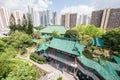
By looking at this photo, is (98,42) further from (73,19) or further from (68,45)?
(73,19)

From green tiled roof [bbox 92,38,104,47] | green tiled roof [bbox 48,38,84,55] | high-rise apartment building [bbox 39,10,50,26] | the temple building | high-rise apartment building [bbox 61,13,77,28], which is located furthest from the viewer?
high-rise apartment building [bbox 39,10,50,26]

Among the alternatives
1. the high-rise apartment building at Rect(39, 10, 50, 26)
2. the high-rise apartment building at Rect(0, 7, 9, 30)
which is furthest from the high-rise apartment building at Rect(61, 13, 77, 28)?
the high-rise apartment building at Rect(0, 7, 9, 30)

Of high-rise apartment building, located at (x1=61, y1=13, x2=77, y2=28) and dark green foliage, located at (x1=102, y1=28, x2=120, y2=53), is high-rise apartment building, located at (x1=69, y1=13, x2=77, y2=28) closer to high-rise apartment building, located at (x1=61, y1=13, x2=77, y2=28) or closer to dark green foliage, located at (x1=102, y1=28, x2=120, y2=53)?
high-rise apartment building, located at (x1=61, y1=13, x2=77, y2=28)

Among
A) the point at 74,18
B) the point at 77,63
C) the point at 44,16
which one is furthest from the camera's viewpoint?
the point at 44,16

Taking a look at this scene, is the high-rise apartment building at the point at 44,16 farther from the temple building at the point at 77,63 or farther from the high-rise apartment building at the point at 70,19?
the temple building at the point at 77,63

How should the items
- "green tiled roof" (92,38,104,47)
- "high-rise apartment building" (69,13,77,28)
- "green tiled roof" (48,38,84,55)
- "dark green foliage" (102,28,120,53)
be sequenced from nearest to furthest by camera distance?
"green tiled roof" (48,38,84,55), "dark green foliage" (102,28,120,53), "green tiled roof" (92,38,104,47), "high-rise apartment building" (69,13,77,28)

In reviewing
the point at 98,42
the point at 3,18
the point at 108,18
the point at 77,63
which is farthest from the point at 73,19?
the point at 3,18
